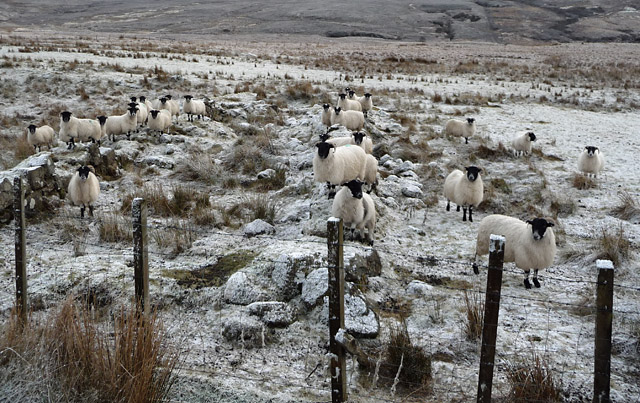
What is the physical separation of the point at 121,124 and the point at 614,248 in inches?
541

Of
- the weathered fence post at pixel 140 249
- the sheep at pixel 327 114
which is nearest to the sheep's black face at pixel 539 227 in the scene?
the weathered fence post at pixel 140 249

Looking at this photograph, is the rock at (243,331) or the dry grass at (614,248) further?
the dry grass at (614,248)

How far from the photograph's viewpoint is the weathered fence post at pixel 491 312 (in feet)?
12.1

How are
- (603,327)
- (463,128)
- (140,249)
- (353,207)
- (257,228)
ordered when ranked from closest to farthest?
1. (603,327)
2. (140,249)
3. (353,207)
4. (257,228)
5. (463,128)

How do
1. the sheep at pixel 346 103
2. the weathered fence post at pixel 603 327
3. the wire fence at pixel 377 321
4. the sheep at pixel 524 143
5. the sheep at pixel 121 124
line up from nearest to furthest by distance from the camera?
the weathered fence post at pixel 603 327, the wire fence at pixel 377 321, the sheep at pixel 524 143, the sheep at pixel 121 124, the sheep at pixel 346 103

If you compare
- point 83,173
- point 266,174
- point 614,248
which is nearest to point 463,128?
point 266,174

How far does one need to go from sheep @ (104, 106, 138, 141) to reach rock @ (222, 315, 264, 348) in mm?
11535

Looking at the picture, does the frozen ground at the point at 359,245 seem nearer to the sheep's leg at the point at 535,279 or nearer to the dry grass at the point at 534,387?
the sheep's leg at the point at 535,279

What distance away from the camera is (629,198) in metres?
10.5

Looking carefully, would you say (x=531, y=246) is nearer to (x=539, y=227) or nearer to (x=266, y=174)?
(x=539, y=227)

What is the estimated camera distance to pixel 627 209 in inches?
399

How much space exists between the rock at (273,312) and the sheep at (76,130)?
10.9m

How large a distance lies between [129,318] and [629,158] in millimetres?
15790

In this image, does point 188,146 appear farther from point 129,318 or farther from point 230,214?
point 129,318
